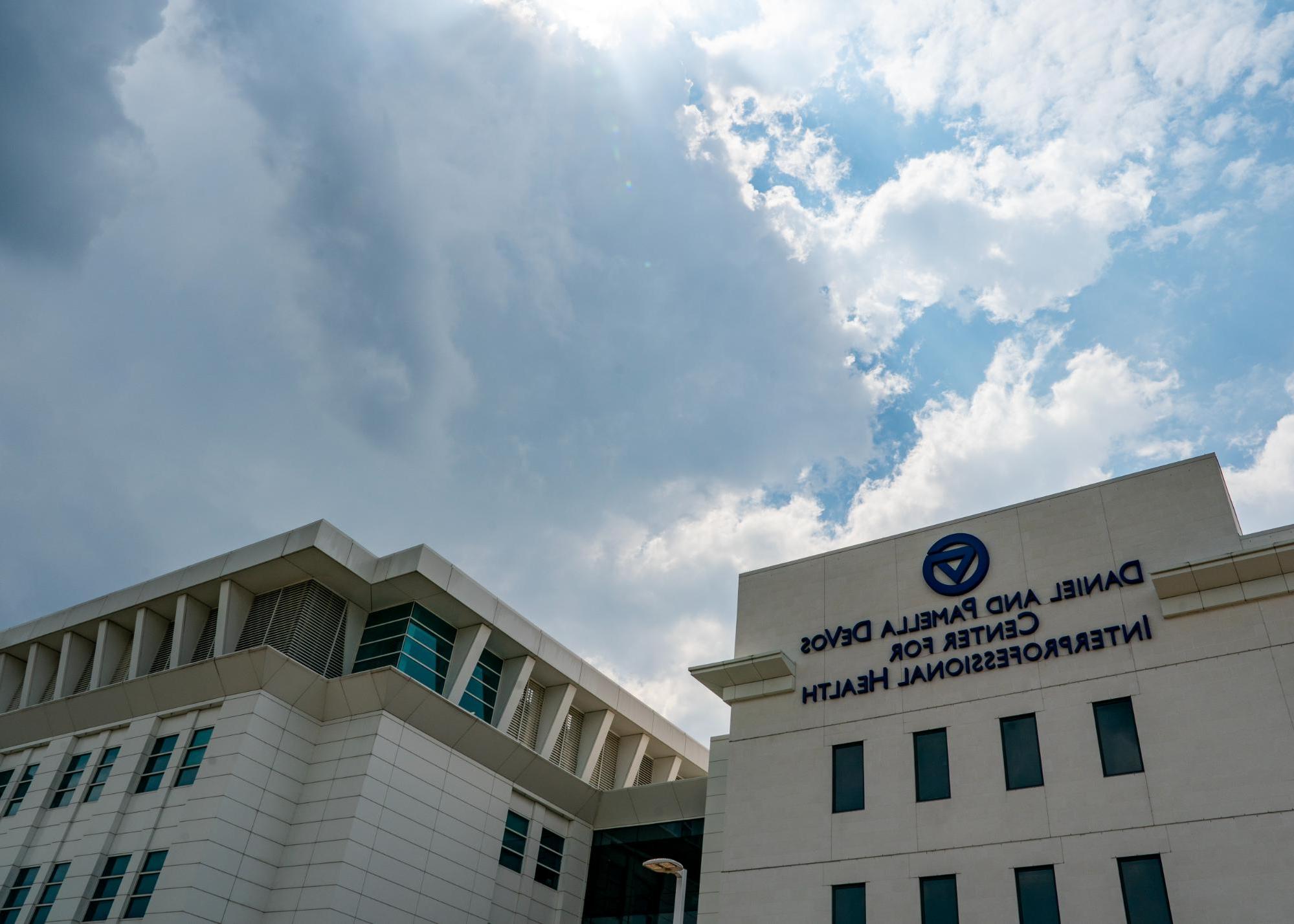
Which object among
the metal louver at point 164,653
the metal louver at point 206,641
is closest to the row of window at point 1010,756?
the metal louver at point 206,641

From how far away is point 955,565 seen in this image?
1377 inches

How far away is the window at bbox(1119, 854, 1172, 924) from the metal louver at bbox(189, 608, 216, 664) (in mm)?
35892

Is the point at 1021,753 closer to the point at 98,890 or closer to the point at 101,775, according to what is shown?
the point at 98,890

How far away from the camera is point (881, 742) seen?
32875mm

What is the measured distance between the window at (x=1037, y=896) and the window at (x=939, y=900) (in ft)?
6.01

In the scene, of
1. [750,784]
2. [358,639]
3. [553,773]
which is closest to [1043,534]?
[750,784]

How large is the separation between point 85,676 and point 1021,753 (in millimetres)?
44099

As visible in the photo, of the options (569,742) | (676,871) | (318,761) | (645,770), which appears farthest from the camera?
(645,770)

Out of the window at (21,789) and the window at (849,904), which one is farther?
the window at (21,789)

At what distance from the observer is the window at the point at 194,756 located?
38625 mm

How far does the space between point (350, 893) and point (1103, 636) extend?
27.0 metres

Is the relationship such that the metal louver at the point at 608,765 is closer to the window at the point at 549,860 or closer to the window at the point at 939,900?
the window at the point at 549,860

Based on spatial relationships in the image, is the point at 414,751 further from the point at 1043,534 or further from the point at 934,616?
the point at 1043,534

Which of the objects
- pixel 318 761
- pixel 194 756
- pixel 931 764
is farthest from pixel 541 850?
pixel 931 764
